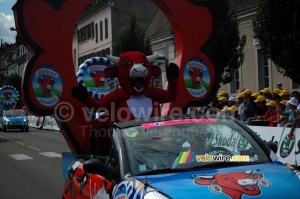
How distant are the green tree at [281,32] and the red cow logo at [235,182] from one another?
11.3 meters

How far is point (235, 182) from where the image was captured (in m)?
4.14

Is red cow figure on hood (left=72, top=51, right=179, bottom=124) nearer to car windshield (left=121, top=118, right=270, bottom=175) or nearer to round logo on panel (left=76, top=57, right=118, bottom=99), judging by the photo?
car windshield (left=121, top=118, right=270, bottom=175)

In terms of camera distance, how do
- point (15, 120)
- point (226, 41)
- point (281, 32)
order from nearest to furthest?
point (281, 32) → point (226, 41) → point (15, 120)

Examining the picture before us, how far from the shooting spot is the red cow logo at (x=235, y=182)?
3.97 meters

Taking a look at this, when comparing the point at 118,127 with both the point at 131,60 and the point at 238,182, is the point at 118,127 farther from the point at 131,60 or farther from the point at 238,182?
the point at 131,60

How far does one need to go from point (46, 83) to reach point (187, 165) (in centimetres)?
443

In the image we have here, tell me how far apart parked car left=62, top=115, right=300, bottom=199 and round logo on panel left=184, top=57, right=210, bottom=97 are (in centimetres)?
447

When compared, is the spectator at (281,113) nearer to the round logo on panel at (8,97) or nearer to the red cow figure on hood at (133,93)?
the red cow figure on hood at (133,93)

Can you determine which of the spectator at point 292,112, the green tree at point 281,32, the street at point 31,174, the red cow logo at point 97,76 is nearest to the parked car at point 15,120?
the street at point 31,174

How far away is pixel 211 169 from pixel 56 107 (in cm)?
455

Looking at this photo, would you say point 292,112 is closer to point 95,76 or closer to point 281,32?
point 281,32

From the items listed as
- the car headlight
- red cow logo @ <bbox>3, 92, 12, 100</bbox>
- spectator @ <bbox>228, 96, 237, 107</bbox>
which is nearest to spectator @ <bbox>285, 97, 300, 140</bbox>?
spectator @ <bbox>228, 96, 237, 107</bbox>

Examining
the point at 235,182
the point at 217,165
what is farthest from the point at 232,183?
the point at 217,165

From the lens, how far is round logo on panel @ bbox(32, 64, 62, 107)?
27.6 feet
